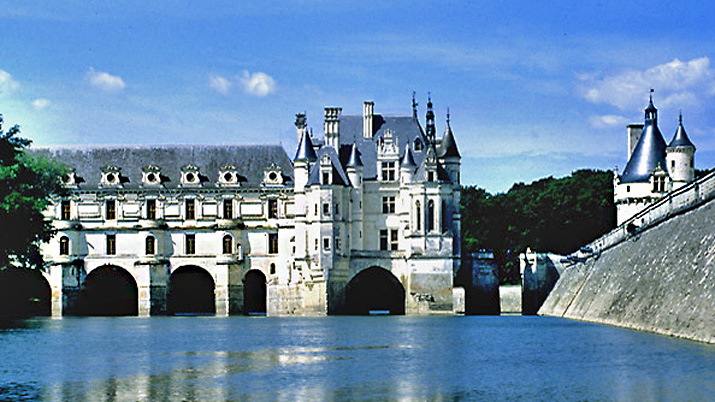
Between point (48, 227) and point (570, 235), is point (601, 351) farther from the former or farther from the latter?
point (570, 235)

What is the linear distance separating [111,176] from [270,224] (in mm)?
12665

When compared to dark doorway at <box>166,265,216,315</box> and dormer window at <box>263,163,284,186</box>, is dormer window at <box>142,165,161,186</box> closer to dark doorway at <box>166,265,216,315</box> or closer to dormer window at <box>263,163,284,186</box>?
dark doorway at <box>166,265,216,315</box>

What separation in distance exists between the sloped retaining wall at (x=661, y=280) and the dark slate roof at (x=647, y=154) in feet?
58.1

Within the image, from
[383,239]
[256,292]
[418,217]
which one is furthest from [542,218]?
[256,292]

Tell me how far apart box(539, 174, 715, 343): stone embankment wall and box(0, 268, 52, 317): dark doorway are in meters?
39.8

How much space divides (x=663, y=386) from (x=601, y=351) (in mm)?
10315

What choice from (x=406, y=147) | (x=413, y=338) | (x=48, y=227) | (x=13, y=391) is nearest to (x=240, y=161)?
(x=406, y=147)

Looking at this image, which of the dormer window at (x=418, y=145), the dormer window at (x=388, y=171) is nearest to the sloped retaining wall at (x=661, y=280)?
the dormer window at (x=418, y=145)

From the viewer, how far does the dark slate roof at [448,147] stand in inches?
3354

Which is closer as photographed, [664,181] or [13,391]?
[13,391]

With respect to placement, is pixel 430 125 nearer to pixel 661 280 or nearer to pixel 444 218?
pixel 444 218

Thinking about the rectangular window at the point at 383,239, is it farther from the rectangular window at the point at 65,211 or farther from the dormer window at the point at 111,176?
the rectangular window at the point at 65,211

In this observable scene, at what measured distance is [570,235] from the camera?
9725cm

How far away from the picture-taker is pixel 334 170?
273ft
